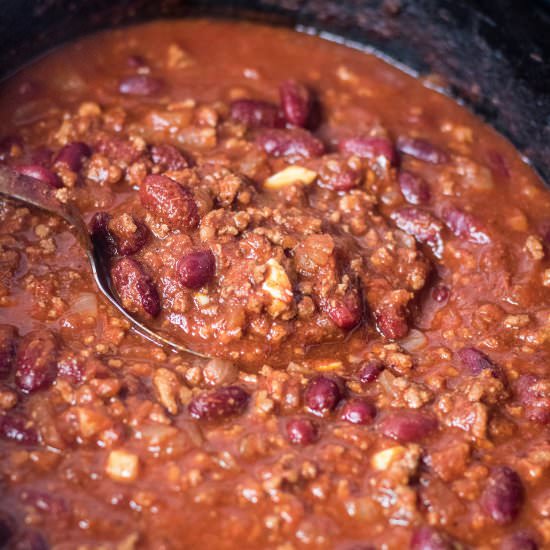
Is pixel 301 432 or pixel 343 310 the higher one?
pixel 343 310

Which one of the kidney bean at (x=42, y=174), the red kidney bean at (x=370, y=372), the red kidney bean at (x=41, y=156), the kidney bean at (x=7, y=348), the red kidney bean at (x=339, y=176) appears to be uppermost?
the red kidney bean at (x=339, y=176)

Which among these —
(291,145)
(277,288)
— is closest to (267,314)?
(277,288)

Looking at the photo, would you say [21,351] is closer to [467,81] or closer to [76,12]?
[76,12]

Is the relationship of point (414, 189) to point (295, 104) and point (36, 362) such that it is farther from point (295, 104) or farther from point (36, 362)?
point (36, 362)

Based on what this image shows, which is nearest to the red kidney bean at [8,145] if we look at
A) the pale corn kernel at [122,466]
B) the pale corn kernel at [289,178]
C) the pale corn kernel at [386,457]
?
the pale corn kernel at [289,178]

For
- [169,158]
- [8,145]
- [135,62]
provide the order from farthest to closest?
[135,62] < [8,145] < [169,158]

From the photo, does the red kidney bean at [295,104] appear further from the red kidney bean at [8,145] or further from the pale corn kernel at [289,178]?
the red kidney bean at [8,145]
